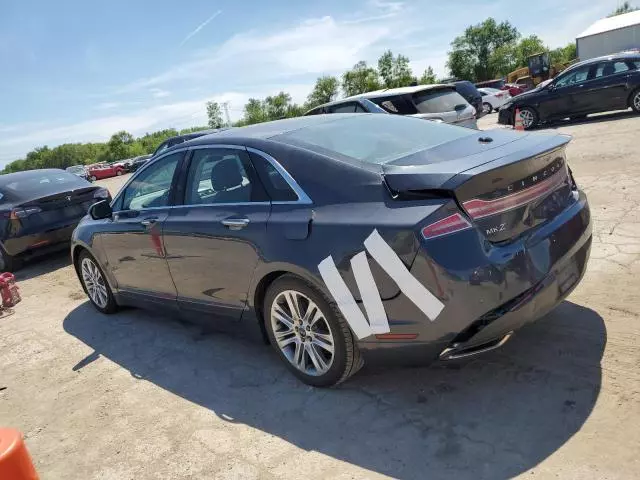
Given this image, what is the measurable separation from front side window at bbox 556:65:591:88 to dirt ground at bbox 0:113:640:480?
1064 cm

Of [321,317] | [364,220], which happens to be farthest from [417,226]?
[321,317]

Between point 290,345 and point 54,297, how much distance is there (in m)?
4.45

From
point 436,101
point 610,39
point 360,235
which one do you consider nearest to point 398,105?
point 436,101

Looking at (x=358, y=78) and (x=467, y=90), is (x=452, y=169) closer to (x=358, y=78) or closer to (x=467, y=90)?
(x=467, y=90)

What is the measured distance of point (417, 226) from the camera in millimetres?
2662

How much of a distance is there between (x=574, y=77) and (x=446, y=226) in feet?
44.1

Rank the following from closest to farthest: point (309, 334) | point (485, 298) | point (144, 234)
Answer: point (485, 298) < point (309, 334) < point (144, 234)

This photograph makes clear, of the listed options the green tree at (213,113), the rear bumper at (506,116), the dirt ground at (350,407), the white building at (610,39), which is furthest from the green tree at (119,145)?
the dirt ground at (350,407)

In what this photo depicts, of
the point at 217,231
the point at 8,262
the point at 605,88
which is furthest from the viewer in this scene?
the point at 605,88

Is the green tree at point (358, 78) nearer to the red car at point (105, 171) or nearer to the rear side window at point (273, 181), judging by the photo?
the red car at point (105, 171)

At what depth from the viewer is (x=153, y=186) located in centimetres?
455

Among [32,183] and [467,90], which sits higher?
[32,183]

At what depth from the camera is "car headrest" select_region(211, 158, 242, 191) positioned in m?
3.69

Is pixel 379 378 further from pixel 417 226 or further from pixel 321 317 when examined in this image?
pixel 417 226
